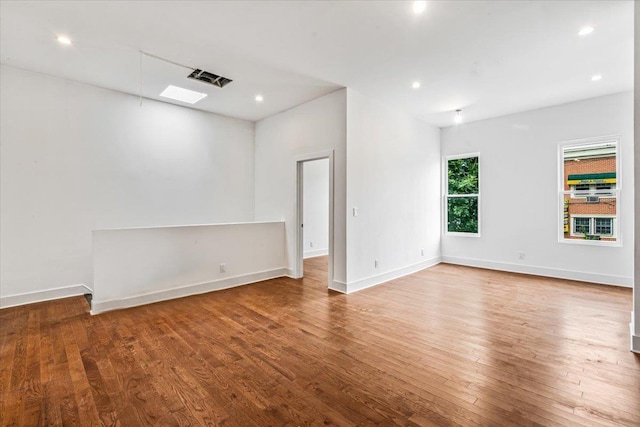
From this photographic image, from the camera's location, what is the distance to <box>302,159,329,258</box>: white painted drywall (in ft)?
24.8

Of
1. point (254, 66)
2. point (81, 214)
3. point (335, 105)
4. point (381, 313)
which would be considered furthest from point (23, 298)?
point (335, 105)

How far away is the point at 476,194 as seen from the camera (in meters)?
6.25

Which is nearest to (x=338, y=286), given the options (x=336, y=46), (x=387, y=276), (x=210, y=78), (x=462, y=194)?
(x=387, y=276)

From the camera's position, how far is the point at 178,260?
4.24 m

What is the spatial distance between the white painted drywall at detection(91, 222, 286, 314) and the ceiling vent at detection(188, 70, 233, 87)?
209 cm

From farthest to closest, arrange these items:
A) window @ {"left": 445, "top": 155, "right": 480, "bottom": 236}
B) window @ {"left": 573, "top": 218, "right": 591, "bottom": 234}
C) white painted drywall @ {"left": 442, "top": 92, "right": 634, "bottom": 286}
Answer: window @ {"left": 445, "top": 155, "right": 480, "bottom": 236} → window @ {"left": 573, "top": 218, "right": 591, "bottom": 234} → white painted drywall @ {"left": 442, "top": 92, "right": 634, "bottom": 286}

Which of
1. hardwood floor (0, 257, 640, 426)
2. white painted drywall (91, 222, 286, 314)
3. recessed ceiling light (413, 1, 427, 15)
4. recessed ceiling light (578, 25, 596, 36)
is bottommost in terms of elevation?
hardwood floor (0, 257, 640, 426)

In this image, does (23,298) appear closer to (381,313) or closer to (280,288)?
(280,288)

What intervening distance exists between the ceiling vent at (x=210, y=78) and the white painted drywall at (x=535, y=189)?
483 cm

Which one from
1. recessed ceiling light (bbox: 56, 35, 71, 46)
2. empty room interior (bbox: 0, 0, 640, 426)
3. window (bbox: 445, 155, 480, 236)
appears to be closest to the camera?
empty room interior (bbox: 0, 0, 640, 426)

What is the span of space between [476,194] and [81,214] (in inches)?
276

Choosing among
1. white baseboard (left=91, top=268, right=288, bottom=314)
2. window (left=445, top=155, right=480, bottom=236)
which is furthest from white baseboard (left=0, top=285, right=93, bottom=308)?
window (left=445, top=155, right=480, bottom=236)

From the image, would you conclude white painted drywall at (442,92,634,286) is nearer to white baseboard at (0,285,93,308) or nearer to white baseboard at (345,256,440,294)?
white baseboard at (345,256,440,294)

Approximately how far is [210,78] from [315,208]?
425 cm
